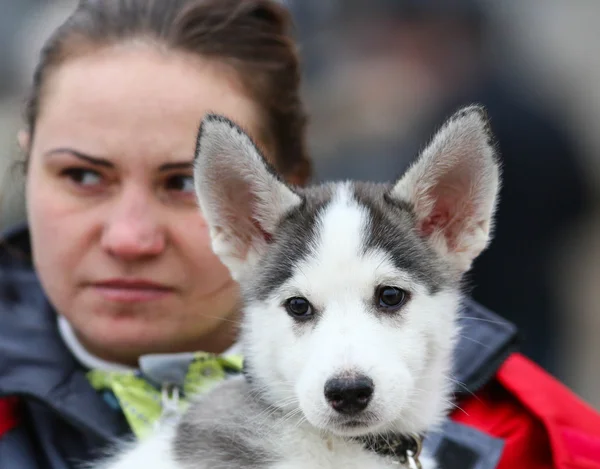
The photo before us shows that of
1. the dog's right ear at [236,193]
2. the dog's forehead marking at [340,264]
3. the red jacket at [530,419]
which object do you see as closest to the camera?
the dog's forehead marking at [340,264]

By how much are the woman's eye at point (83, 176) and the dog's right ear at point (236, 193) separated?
49 centimetres

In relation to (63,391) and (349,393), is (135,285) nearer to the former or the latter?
(63,391)

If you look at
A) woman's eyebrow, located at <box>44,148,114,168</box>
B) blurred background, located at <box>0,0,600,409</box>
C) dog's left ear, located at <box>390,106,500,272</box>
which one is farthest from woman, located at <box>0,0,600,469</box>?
blurred background, located at <box>0,0,600,409</box>

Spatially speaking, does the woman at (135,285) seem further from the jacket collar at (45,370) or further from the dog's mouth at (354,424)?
the dog's mouth at (354,424)

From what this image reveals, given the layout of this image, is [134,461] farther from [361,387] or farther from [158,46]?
[158,46]

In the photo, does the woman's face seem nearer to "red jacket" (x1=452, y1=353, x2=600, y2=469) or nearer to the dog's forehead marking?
the dog's forehead marking

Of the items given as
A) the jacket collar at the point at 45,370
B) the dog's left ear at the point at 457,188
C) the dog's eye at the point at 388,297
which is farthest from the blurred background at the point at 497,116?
the dog's eye at the point at 388,297

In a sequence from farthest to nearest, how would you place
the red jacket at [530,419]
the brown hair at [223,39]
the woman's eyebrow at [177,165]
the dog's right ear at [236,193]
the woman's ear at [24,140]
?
A: the woman's ear at [24,140] < the brown hair at [223,39] < the woman's eyebrow at [177,165] < the red jacket at [530,419] < the dog's right ear at [236,193]

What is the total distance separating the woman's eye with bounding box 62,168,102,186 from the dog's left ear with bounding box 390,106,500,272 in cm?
99

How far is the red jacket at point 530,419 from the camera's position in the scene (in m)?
2.60

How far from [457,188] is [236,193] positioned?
0.65 m

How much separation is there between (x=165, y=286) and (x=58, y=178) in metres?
0.50

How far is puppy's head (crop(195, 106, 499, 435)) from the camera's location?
215 centimetres

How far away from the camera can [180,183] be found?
279 centimetres
